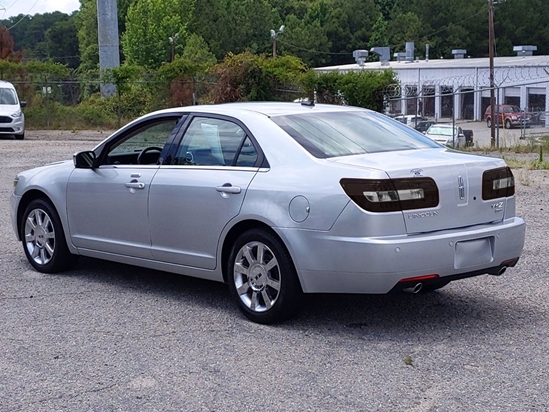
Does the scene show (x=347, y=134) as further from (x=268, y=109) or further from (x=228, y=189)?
(x=228, y=189)

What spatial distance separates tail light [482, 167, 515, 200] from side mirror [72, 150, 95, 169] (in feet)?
10.9

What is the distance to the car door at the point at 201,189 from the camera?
263 inches

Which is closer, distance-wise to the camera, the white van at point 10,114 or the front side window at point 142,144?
the front side window at point 142,144

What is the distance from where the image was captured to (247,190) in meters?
6.51

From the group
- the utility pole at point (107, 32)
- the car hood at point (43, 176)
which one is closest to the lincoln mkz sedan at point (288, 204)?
the car hood at point (43, 176)

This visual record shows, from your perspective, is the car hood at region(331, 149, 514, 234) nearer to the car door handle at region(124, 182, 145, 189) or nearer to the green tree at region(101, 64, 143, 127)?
the car door handle at region(124, 182, 145, 189)

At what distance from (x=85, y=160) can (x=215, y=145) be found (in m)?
1.46

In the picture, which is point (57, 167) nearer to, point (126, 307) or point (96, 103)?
point (126, 307)

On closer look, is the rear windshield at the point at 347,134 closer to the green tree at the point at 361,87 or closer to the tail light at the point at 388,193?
the tail light at the point at 388,193

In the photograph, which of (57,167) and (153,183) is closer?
(153,183)

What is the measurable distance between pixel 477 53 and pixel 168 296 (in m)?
97.4

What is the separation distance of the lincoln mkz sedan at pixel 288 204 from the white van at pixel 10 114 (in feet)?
74.5

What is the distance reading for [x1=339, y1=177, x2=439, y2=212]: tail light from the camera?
591 centimetres

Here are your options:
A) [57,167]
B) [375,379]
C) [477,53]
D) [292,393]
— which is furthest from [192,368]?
[477,53]
